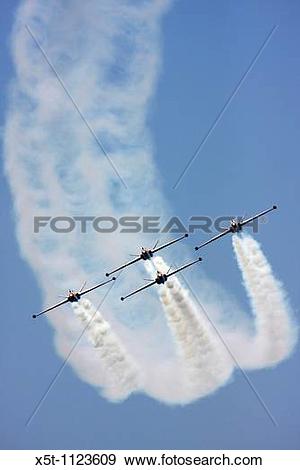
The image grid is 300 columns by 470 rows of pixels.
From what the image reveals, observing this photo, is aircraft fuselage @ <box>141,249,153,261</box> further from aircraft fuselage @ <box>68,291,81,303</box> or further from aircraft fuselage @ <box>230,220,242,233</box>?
aircraft fuselage @ <box>68,291,81,303</box>

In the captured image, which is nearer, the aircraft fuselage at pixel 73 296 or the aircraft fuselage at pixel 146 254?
the aircraft fuselage at pixel 146 254

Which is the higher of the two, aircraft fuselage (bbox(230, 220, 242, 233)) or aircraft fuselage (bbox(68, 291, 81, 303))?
aircraft fuselage (bbox(68, 291, 81, 303))

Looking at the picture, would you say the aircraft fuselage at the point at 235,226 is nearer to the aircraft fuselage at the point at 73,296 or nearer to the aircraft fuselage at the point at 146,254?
the aircraft fuselage at the point at 146,254

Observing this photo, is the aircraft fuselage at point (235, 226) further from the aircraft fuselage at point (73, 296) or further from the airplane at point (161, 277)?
the aircraft fuselage at point (73, 296)

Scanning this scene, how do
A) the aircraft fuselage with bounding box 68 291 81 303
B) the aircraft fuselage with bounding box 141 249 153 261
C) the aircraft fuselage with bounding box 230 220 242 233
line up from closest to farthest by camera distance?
the aircraft fuselage with bounding box 141 249 153 261 → the aircraft fuselage with bounding box 230 220 242 233 → the aircraft fuselage with bounding box 68 291 81 303

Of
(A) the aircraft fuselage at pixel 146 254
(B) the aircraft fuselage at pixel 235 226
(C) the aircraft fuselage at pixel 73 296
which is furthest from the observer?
(C) the aircraft fuselage at pixel 73 296

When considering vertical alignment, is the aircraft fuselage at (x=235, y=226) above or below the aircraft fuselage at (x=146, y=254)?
below

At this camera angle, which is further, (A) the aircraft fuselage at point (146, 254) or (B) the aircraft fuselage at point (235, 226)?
(B) the aircraft fuselage at point (235, 226)

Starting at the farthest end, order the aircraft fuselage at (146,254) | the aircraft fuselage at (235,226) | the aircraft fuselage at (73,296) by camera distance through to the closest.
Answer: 1. the aircraft fuselage at (73,296)
2. the aircraft fuselage at (235,226)
3. the aircraft fuselage at (146,254)

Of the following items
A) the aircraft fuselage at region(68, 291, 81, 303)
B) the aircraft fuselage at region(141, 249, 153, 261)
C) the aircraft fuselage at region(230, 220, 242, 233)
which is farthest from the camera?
the aircraft fuselage at region(68, 291, 81, 303)

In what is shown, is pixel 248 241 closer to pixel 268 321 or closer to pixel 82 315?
pixel 268 321

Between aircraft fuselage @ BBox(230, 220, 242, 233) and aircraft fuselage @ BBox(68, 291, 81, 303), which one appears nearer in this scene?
→ aircraft fuselage @ BBox(230, 220, 242, 233)
